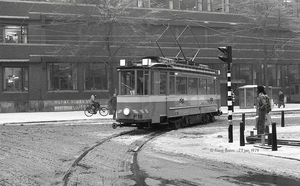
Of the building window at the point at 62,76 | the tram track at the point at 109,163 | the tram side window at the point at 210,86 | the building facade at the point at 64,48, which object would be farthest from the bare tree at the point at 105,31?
the tram track at the point at 109,163

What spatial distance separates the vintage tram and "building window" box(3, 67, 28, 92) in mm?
21168

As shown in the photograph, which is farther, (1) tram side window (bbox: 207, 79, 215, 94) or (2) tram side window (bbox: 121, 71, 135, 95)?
(1) tram side window (bbox: 207, 79, 215, 94)

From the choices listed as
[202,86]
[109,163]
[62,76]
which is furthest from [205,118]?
[62,76]

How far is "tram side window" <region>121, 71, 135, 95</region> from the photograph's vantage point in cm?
1661

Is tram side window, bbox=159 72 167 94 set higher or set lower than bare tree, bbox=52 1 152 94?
lower

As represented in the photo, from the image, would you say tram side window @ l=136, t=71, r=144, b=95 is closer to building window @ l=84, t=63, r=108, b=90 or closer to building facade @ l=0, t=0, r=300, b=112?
building facade @ l=0, t=0, r=300, b=112

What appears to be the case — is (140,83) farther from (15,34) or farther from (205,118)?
(15,34)

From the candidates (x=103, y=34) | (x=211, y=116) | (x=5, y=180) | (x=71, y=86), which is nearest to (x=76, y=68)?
(x=71, y=86)

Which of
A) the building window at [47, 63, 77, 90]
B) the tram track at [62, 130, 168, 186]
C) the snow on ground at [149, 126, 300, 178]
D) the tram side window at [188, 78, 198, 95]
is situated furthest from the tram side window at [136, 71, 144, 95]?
the building window at [47, 63, 77, 90]

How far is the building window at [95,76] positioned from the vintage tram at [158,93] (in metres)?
19.6

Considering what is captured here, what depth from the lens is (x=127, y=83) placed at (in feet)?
55.1

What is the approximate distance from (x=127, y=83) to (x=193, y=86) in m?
4.56

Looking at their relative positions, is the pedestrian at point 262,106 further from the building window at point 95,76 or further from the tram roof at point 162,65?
the building window at point 95,76

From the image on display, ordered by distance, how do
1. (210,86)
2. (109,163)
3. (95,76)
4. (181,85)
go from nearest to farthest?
(109,163) < (181,85) < (210,86) < (95,76)
